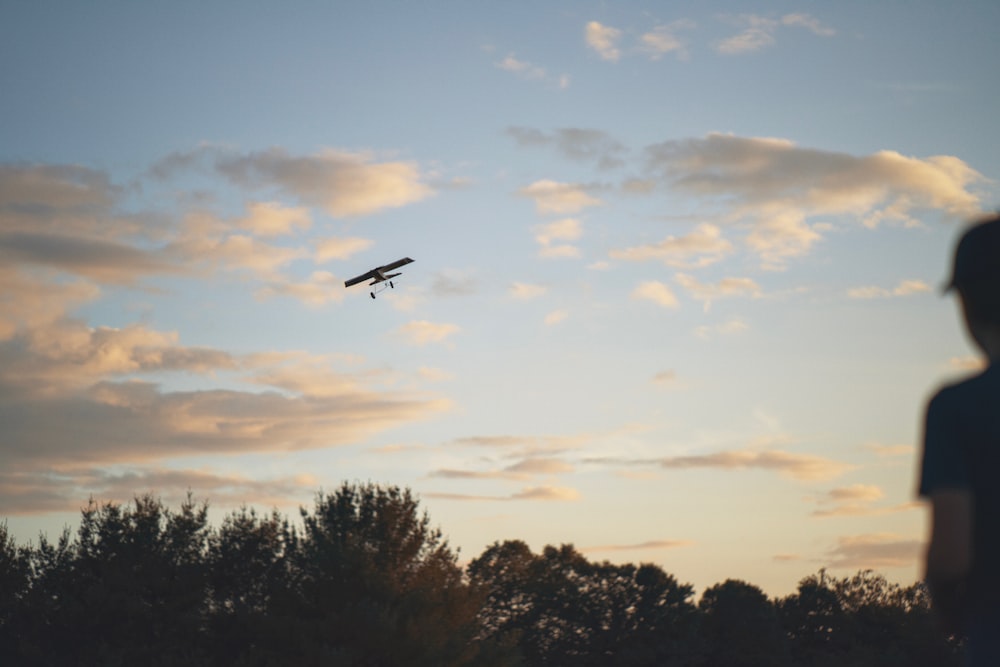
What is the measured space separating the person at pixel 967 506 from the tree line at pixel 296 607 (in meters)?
45.1

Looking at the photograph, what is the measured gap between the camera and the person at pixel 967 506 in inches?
100

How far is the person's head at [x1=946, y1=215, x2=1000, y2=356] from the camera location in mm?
2717

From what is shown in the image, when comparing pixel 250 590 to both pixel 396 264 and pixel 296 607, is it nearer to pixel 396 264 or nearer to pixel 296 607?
pixel 296 607

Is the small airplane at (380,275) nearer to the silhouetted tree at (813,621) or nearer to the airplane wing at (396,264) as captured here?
the airplane wing at (396,264)

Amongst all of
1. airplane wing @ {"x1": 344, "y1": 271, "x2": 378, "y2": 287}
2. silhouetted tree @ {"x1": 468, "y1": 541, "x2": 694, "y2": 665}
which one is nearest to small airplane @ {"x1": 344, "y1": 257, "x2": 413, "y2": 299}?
airplane wing @ {"x1": 344, "y1": 271, "x2": 378, "y2": 287}

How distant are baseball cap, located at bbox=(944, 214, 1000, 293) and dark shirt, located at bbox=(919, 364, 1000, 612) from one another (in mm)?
246

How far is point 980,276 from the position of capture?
2.73 metres

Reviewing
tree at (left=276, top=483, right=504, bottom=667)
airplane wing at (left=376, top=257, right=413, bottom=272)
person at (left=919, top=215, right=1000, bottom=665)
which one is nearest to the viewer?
person at (left=919, top=215, right=1000, bottom=665)

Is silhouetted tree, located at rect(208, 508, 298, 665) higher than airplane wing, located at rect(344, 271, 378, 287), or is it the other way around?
airplane wing, located at rect(344, 271, 378, 287)

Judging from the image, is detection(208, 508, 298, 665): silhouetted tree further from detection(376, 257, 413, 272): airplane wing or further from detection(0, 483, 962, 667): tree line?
detection(376, 257, 413, 272): airplane wing

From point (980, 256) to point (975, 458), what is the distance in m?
0.54

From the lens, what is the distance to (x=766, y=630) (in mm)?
95438

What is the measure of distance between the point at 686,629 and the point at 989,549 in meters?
97.5

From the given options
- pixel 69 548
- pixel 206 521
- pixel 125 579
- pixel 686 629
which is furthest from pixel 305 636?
pixel 686 629
